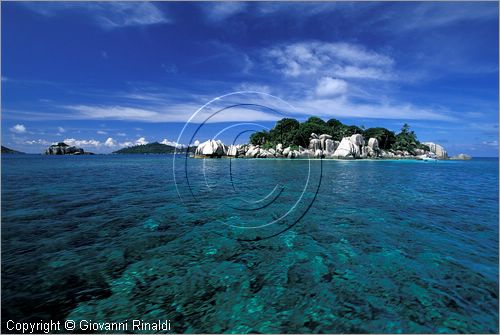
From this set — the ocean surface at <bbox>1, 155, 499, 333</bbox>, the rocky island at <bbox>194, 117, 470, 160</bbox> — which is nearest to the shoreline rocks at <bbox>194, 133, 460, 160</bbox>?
the rocky island at <bbox>194, 117, 470, 160</bbox>

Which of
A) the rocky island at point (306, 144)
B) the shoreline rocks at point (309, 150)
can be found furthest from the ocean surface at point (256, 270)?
the shoreline rocks at point (309, 150)

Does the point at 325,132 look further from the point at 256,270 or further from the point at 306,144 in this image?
the point at 256,270

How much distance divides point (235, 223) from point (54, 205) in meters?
15.5

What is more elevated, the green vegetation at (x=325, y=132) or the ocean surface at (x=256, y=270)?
the green vegetation at (x=325, y=132)

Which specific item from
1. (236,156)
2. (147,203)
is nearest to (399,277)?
(147,203)

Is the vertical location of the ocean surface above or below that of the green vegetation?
below

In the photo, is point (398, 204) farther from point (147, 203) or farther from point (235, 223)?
point (147, 203)

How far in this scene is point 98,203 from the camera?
2025 cm

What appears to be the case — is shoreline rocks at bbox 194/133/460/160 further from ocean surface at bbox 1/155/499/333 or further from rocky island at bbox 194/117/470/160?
ocean surface at bbox 1/155/499/333

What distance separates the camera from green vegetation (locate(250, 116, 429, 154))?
144m

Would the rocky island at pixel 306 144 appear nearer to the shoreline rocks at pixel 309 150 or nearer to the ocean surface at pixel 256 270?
the shoreline rocks at pixel 309 150

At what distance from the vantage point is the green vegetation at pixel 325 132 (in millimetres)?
143500

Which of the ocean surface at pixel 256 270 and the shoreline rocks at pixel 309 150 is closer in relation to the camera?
the ocean surface at pixel 256 270

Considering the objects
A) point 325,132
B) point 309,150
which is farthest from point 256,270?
point 325,132
